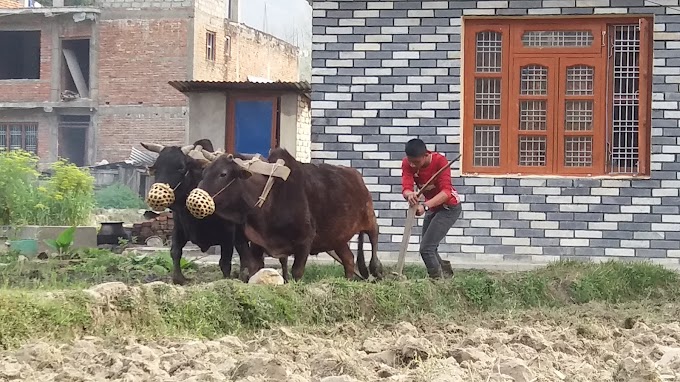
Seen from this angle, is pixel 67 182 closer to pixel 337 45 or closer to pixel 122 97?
pixel 337 45

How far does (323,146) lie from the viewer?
1354cm

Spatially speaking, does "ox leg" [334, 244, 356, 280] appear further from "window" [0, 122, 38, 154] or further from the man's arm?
Result: "window" [0, 122, 38, 154]

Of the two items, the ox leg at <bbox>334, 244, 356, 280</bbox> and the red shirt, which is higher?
the red shirt

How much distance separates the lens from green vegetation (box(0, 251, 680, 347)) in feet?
24.3

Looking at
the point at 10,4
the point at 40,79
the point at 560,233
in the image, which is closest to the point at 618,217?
the point at 560,233

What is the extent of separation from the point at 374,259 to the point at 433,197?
1598 millimetres

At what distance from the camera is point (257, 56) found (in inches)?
1551

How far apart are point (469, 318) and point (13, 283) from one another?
414 centimetres

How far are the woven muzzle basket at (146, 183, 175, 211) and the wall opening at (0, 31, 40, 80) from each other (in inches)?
1074

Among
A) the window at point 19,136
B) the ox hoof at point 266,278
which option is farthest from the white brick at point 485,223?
the window at point 19,136

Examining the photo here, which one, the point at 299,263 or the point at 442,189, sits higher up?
the point at 442,189

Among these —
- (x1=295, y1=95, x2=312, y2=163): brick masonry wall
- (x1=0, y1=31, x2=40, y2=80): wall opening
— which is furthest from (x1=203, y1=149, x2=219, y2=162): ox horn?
(x1=0, y1=31, x2=40, y2=80): wall opening

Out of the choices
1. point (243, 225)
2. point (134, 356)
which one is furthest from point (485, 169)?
point (134, 356)

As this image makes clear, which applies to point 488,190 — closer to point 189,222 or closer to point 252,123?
point 189,222
